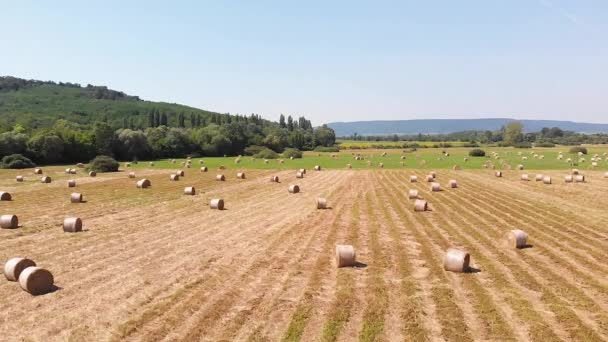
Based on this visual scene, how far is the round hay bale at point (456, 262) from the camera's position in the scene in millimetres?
14852

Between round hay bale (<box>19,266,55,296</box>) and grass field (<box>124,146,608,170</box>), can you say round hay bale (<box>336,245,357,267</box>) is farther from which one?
grass field (<box>124,146,608,170</box>)

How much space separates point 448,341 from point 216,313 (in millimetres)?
5210

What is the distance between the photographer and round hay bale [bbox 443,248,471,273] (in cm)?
1485

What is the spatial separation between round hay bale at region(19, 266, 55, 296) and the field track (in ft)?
1.05

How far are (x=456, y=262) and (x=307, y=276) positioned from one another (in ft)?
14.5

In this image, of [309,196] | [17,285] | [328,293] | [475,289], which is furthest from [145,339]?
[309,196]

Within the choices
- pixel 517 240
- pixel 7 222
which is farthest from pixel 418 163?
pixel 7 222

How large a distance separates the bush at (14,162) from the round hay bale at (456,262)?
74.9 metres

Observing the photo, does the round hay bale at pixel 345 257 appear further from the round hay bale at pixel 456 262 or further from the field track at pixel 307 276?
the round hay bale at pixel 456 262

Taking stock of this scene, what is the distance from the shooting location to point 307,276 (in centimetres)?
1476

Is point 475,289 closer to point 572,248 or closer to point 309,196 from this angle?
point 572,248

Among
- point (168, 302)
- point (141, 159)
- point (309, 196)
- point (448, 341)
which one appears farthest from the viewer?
point (141, 159)

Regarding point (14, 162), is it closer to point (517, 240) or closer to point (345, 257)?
point (345, 257)

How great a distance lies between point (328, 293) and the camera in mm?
13188
